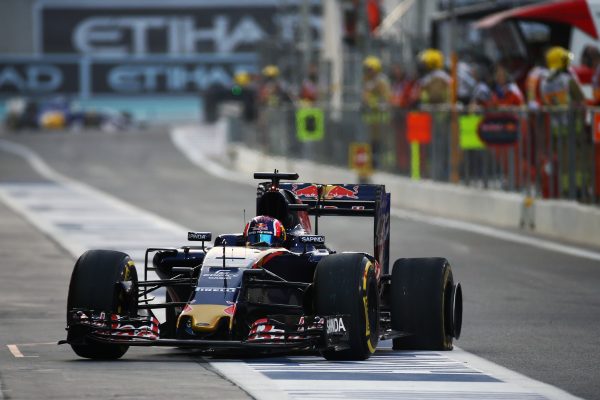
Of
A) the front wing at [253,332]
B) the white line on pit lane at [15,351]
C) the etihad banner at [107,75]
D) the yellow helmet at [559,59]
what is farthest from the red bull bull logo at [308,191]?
the etihad banner at [107,75]

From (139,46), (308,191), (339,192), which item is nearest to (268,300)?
(339,192)

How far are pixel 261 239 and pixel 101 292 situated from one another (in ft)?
4.18

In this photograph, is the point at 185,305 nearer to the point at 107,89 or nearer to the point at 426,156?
the point at 426,156

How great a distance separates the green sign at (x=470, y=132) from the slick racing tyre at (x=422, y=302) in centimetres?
1303

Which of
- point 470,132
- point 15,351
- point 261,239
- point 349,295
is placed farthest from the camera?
point 470,132

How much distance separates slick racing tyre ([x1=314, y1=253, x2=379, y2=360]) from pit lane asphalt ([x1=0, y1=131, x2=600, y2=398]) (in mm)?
869

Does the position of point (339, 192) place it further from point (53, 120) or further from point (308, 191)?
point (53, 120)

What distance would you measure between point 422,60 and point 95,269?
17207mm

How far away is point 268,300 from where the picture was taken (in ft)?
37.2

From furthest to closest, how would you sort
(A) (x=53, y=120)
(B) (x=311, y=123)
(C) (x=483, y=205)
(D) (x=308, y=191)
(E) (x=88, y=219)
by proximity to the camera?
(A) (x=53, y=120) → (B) (x=311, y=123) → (E) (x=88, y=219) → (C) (x=483, y=205) → (D) (x=308, y=191)

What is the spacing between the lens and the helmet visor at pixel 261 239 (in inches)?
466

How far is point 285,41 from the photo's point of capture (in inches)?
1911

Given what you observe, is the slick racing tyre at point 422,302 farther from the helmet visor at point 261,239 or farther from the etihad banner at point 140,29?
the etihad banner at point 140,29

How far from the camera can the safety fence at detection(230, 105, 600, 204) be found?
2142cm
